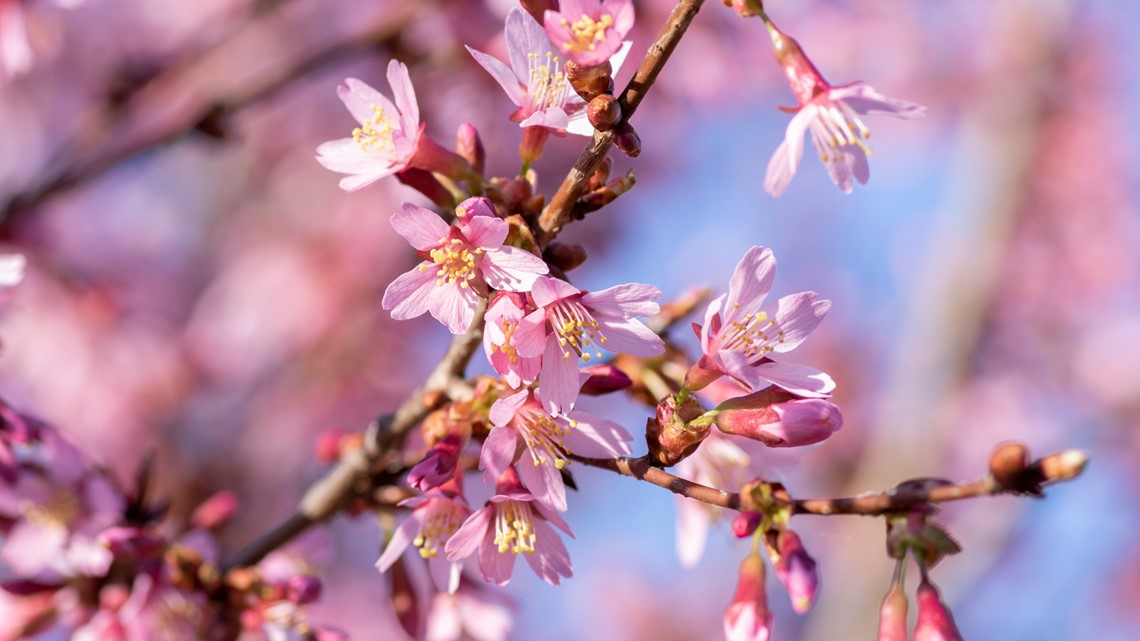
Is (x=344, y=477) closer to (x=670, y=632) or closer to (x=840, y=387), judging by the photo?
(x=840, y=387)

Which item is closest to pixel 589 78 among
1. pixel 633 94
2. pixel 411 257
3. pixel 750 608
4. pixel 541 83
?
pixel 633 94

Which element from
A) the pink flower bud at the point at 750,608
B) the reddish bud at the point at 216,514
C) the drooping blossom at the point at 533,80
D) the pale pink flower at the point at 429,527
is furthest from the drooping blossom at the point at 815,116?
the reddish bud at the point at 216,514

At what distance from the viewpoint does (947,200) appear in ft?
15.5

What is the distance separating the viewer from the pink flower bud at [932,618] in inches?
44.0

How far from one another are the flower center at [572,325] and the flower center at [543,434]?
0.33 ft

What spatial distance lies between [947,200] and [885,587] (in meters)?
2.12

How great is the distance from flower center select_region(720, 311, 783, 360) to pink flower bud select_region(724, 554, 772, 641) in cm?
29

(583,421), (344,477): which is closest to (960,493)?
(583,421)

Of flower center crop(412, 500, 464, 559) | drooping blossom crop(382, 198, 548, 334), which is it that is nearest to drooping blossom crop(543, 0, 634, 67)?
drooping blossom crop(382, 198, 548, 334)

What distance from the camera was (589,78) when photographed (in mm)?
1157

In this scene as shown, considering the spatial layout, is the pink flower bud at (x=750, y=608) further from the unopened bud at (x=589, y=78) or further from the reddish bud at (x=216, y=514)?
the reddish bud at (x=216, y=514)

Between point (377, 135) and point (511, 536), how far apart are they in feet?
2.07

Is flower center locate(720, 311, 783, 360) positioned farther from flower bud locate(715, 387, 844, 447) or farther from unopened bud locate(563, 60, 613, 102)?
unopened bud locate(563, 60, 613, 102)

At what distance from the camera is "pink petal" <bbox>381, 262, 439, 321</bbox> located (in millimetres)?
1225
